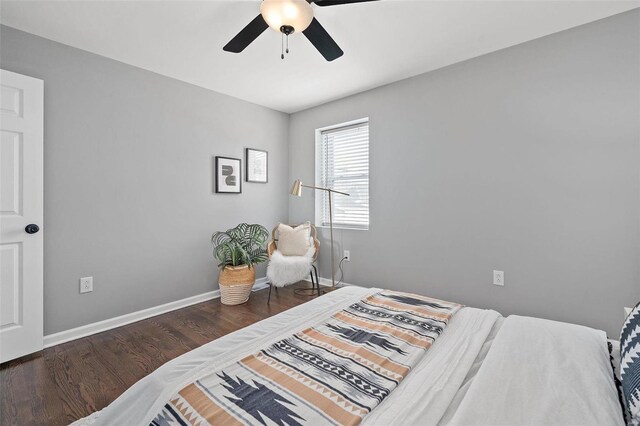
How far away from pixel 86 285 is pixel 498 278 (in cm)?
361

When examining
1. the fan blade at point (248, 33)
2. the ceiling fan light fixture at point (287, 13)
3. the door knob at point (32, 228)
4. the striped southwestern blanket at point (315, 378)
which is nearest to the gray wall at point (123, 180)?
the door knob at point (32, 228)

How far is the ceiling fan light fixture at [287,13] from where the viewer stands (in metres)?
1.61

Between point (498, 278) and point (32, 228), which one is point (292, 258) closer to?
point (498, 278)

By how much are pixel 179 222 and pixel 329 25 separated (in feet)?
7.82

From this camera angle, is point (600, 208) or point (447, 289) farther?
point (447, 289)

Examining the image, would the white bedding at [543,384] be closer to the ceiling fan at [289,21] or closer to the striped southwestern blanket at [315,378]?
the striped southwestern blanket at [315,378]

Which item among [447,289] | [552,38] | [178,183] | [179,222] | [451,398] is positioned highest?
[552,38]

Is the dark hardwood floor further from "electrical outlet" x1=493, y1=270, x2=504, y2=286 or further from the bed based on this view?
"electrical outlet" x1=493, y1=270, x2=504, y2=286

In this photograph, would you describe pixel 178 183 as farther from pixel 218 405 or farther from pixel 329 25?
pixel 218 405

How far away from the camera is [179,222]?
10.1ft

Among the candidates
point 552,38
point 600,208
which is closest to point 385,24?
point 552,38

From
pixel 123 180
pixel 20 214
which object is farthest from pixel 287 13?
pixel 20 214

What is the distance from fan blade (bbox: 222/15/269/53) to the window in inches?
73.2

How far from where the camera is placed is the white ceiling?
6.46 ft
